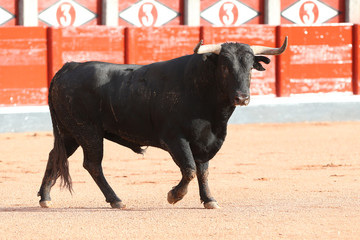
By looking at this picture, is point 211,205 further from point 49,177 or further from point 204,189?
point 49,177

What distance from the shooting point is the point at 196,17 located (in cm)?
1923

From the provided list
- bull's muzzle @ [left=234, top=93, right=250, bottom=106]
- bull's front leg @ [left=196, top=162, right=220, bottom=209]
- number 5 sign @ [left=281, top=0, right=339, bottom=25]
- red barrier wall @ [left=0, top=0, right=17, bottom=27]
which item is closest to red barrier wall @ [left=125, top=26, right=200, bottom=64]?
red barrier wall @ [left=0, top=0, right=17, bottom=27]

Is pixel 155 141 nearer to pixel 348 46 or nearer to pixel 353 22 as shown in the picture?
pixel 348 46

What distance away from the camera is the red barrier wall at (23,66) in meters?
16.5

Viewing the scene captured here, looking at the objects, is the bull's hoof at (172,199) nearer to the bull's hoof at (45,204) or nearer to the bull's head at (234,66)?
the bull's head at (234,66)

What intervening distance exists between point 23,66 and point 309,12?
20.5 feet

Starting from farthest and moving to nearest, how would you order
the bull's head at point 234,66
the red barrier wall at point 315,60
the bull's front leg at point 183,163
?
the red barrier wall at point 315,60 < the bull's front leg at point 183,163 < the bull's head at point 234,66

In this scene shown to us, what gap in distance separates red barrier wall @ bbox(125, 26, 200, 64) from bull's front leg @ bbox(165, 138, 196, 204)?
884 cm

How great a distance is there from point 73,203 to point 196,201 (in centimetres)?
108

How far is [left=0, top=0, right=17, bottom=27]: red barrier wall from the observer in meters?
17.6

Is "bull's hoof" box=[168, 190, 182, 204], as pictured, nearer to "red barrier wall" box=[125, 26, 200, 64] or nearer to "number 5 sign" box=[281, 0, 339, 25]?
"red barrier wall" box=[125, 26, 200, 64]

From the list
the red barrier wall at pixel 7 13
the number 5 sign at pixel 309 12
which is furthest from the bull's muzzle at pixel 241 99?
the number 5 sign at pixel 309 12

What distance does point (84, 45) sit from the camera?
1709 centimetres

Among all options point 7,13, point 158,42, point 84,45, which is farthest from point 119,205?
point 7,13
